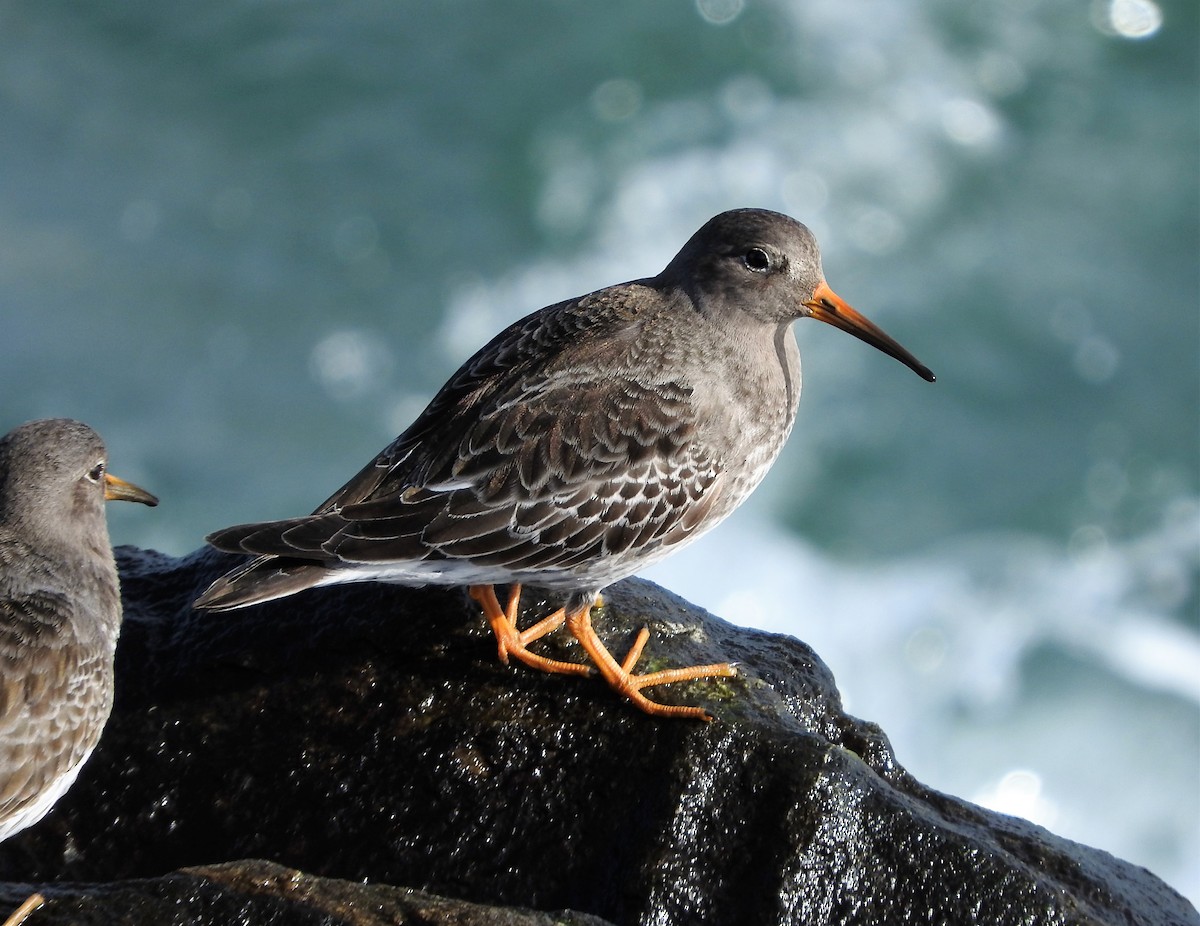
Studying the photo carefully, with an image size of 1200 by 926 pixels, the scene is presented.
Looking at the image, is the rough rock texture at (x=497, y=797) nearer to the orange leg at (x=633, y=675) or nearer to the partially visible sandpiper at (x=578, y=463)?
the orange leg at (x=633, y=675)

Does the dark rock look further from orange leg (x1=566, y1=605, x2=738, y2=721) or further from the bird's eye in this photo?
the bird's eye

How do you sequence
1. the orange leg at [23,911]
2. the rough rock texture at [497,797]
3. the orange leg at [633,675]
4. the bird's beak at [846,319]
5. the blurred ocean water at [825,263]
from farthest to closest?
the blurred ocean water at [825,263] → the bird's beak at [846,319] → the orange leg at [633,675] → the rough rock texture at [497,797] → the orange leg at [23,911]

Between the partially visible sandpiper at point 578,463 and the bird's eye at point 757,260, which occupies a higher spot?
the bird's eye at point 757,260

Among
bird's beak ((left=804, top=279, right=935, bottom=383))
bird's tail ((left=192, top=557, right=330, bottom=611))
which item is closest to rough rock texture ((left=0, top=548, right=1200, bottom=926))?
bird's tail ((left=192, top=557, right=330, bottom=611))

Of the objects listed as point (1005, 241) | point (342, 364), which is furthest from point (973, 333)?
point (342, 364)

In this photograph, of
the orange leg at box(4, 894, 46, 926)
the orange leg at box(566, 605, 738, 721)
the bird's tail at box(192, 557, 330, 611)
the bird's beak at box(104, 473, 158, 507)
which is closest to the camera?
the orange leg at box(4, 894, 46, 926)

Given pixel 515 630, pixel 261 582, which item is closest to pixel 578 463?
pixel 515 630

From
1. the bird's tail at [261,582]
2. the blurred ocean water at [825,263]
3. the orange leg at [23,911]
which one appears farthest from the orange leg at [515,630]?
the blurred ocean water at [825,263]
